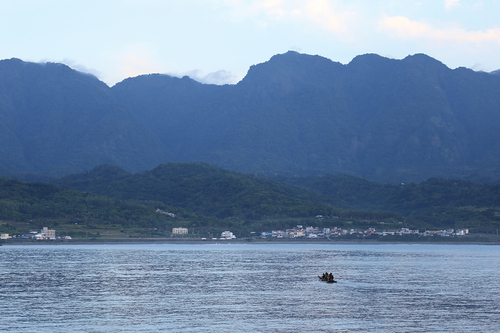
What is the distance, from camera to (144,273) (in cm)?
13700

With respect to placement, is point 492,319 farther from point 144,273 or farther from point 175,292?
point 144,273

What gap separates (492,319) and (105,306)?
178ft

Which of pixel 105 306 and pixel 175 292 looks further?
pixel 175 292

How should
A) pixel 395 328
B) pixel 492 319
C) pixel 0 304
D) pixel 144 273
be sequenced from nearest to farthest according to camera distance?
1. pixel 395 328
2. pixel 492 319
3. pixel 0 304
4. pixel 144 273

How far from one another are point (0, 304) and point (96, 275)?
4525 cm

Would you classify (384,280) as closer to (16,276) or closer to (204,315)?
(204,315)

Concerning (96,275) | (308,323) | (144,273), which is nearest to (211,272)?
(144,273)

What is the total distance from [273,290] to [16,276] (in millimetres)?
58550

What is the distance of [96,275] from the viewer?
131 metres

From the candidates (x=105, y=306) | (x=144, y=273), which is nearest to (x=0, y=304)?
(x=105, y=306)

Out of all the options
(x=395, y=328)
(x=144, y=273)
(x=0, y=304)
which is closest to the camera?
(x=395, y=328)

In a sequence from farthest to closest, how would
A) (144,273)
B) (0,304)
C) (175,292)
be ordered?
(144,273), (175,292), (0,304)

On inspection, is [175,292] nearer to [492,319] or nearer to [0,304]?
[0,304]

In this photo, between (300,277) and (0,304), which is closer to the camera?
(0,304)
